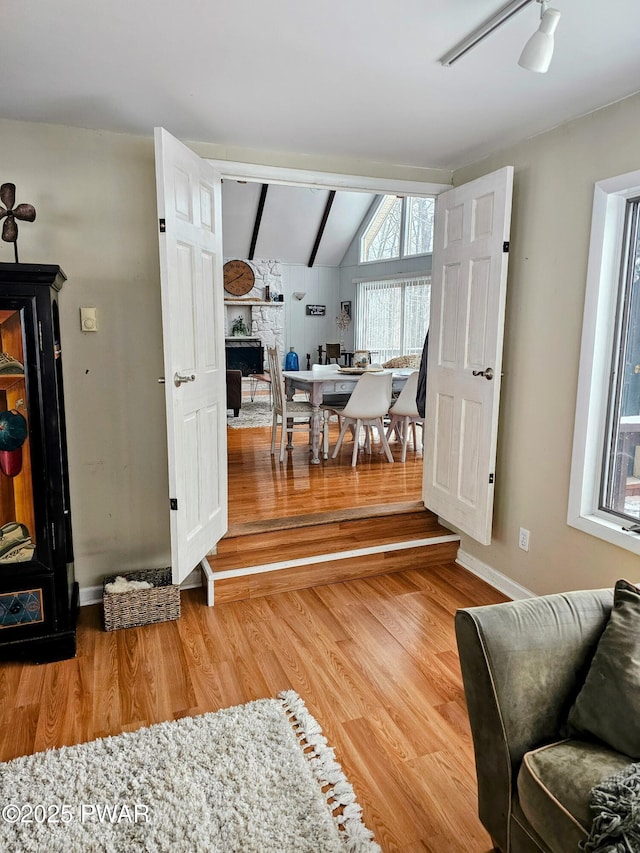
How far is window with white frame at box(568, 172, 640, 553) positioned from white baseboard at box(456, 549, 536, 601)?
23.9 inches

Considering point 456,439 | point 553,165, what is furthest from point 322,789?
point 553,165

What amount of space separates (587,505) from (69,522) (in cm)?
254

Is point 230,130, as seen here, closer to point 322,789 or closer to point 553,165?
point 553,165

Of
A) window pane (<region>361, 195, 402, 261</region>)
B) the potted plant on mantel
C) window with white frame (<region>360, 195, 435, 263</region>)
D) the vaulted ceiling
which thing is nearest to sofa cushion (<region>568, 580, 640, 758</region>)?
window with white frame (<region>360, 195, 435, 263</region>)

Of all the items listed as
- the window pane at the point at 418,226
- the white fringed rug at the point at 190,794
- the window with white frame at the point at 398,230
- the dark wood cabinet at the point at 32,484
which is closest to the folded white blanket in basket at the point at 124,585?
the dark wood cabinet at the point at 32,484

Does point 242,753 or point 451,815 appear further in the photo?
point 242,753

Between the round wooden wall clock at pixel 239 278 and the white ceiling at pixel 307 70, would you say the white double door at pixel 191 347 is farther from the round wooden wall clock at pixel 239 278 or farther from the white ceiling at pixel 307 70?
the round wooden wall clock at pixel 239 278

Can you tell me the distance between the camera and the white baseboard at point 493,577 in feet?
10.1

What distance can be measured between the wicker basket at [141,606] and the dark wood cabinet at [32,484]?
251 mm

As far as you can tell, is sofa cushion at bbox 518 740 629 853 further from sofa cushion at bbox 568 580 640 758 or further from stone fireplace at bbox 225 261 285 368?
stone fireplace at bbox 225 261 285 368

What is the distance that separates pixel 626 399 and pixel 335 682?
1766mm

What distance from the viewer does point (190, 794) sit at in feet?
5.81

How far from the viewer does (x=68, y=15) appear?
1723 mm

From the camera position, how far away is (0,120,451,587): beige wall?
2.71 meters
